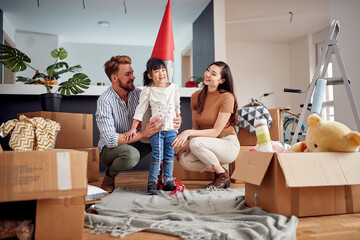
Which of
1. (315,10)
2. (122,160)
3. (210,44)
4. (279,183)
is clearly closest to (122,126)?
(122,160)

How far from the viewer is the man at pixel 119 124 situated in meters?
1.82

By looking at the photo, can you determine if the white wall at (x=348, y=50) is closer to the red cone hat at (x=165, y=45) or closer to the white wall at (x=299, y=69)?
the red cone hat at (x=165, y=45)

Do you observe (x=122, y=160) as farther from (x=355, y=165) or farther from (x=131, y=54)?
(x=131, y=54)

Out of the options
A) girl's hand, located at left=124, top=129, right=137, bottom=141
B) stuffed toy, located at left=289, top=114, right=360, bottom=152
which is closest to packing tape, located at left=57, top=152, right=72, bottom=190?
girl's hand, located at left=124, top=129, right=137, bottom=141

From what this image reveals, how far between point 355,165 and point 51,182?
1.17m

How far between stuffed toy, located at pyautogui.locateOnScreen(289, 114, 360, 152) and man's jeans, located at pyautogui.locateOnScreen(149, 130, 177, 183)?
812 millimetres

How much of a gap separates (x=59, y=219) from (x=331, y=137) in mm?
1073

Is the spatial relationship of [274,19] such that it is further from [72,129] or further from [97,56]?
[72,129]

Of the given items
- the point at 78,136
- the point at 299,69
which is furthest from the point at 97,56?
the point at 78,136

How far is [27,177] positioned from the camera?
862 millimetres

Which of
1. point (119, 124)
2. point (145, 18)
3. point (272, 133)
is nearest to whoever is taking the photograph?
point (119, 124)

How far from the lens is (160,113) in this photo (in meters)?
1.81

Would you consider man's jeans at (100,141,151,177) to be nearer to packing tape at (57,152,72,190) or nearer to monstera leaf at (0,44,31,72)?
packing tape at (57,152,72,190)

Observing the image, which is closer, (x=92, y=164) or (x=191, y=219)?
(x=191, y=219)
